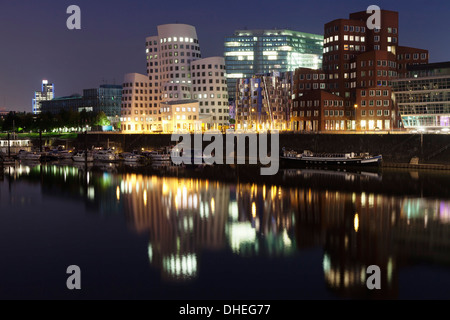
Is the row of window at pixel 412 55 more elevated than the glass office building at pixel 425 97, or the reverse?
the row of window at pixel 412 55

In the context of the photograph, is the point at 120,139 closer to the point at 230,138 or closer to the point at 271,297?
the point at 230,138

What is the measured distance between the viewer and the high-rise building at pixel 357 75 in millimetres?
113938

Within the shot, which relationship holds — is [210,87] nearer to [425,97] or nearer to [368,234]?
[425,97]

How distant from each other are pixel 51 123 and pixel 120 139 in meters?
49.1

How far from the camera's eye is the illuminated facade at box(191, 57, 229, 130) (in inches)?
6191

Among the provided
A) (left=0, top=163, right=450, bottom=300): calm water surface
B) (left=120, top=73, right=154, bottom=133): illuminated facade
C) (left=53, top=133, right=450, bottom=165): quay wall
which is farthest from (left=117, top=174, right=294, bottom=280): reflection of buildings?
(left=120, top=73, right=154, bottom=133): illuminated facade

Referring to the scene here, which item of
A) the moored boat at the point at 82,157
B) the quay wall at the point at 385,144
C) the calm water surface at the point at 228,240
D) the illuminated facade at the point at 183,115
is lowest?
the calm water surface at the point at 228,240

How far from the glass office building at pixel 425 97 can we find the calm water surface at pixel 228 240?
40.5m

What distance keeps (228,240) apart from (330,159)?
182 feet

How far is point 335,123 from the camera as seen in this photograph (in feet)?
392

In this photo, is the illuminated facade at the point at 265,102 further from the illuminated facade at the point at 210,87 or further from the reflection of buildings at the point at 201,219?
the reflection of buildings at the point at 201,219

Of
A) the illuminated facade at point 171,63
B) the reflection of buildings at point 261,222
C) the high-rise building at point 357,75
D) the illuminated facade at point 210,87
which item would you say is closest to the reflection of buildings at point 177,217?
the reflection of buildings at point 261,222

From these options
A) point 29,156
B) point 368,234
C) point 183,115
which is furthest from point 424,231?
point 183,115
